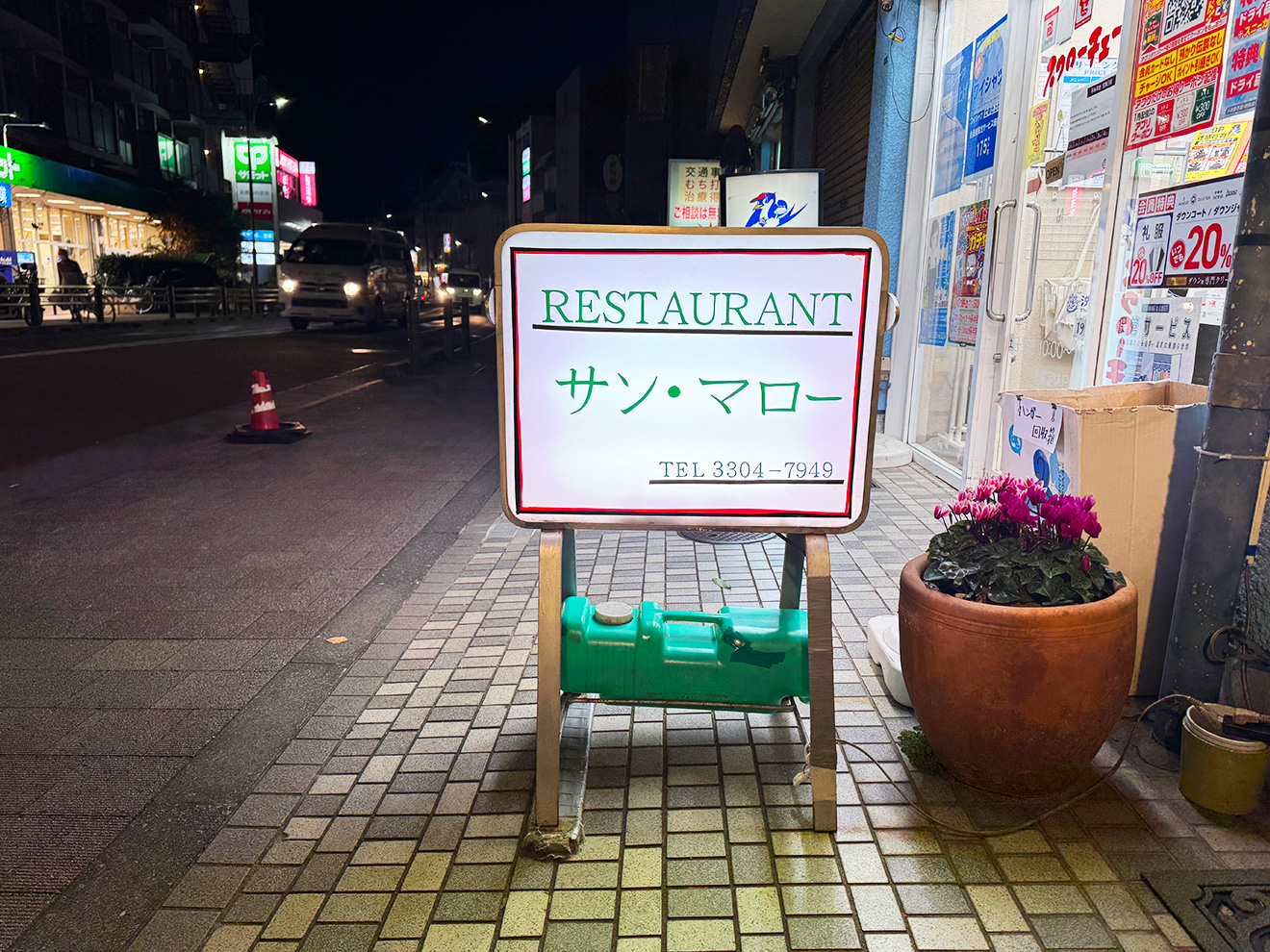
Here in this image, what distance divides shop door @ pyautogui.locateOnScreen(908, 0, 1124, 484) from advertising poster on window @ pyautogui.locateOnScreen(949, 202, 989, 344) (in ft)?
0.05

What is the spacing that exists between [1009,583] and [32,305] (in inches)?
1001

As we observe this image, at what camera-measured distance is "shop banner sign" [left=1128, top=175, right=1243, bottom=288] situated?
359 centimetres

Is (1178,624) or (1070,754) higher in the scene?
(1178,624)

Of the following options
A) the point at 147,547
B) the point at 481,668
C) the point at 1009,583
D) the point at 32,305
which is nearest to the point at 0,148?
the point at 32,305

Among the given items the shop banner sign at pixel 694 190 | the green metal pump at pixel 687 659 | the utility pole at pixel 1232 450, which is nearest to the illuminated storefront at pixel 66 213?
the shop banner sign at pixel 694 190

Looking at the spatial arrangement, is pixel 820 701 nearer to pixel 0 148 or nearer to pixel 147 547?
pixel 147 547

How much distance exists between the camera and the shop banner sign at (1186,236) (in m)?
3.59

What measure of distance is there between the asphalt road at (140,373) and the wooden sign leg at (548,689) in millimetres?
7075

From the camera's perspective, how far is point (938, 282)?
746 cm

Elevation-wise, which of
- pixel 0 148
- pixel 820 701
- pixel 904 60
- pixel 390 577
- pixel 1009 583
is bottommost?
pixel 390 577

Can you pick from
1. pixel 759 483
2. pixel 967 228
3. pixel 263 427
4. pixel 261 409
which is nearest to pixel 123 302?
pixel 261 409

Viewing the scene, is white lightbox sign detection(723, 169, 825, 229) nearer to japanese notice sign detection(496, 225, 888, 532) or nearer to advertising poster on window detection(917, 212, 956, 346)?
advertising poster on window detection(917, 212, 956, 346)

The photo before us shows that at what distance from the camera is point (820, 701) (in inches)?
101

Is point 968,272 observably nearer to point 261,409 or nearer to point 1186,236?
point 1186,236
